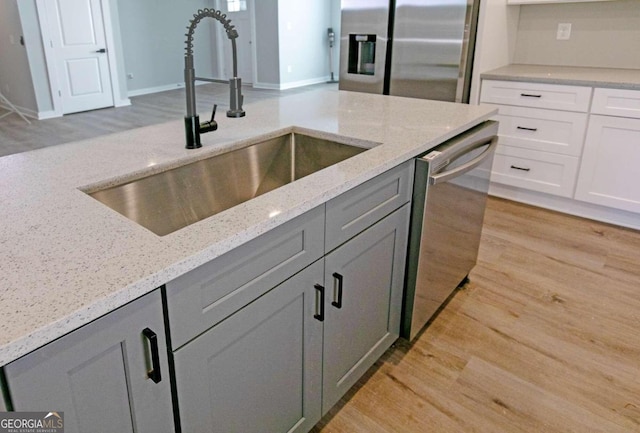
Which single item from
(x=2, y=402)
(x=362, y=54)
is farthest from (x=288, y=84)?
(x=2, y=402)

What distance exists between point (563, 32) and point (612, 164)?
1.20 metres

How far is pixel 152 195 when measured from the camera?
140cm

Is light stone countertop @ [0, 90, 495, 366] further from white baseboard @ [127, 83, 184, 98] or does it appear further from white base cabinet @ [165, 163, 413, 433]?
white baseboard @ [127, 83, 184, 98]

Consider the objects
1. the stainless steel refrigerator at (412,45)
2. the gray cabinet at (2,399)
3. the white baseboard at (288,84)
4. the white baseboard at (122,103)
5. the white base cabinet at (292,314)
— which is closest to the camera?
the gray cabinet at (2,399)

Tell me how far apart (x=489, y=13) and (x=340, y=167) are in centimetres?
254

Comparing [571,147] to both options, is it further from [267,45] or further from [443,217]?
[267,45]

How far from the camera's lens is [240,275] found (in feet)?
3.49

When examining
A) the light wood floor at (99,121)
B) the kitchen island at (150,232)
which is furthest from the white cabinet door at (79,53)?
the kitchen island at (150,232)

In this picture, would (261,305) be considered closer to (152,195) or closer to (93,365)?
(93,365)

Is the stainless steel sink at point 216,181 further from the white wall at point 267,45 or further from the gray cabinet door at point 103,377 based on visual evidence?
the white wall at point 267,45

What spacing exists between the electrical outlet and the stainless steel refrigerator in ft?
2.69

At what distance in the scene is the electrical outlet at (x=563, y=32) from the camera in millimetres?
3589

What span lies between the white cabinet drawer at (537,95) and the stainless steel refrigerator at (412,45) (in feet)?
0.62

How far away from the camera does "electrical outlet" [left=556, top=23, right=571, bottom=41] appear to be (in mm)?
3589
